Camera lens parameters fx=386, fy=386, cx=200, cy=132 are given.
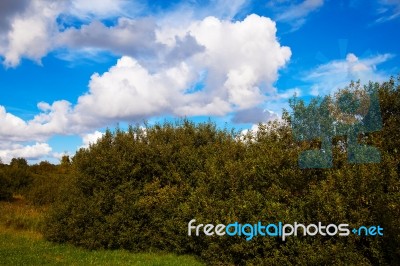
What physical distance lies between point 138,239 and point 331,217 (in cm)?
1236

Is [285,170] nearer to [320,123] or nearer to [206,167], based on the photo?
[320,123]

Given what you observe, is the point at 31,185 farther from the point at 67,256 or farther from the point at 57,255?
the point at 67,256

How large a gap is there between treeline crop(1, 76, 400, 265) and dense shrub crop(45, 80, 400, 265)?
0.18 ft

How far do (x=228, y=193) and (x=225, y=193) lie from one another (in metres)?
0.21

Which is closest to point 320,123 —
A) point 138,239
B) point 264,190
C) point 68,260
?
point 264,190

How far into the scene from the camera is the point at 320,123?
19.6 m

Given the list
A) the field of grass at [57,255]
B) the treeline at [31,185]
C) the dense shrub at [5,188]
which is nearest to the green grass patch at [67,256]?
the field of grass at [57,255]

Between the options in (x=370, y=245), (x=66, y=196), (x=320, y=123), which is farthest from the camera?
(x=66, y=196)

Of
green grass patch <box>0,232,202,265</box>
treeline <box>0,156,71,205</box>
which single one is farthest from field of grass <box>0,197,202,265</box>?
treeline <box>0,156,71,205</box>

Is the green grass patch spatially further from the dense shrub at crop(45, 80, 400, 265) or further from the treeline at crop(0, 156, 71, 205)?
the treeline at crop(0, 156, 71, 205)

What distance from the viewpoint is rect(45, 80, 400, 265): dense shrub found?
51.1 feet

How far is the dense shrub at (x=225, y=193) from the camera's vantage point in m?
15.6

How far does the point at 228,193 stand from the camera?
2066 centimetres

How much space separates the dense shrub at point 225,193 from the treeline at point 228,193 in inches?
2.1
